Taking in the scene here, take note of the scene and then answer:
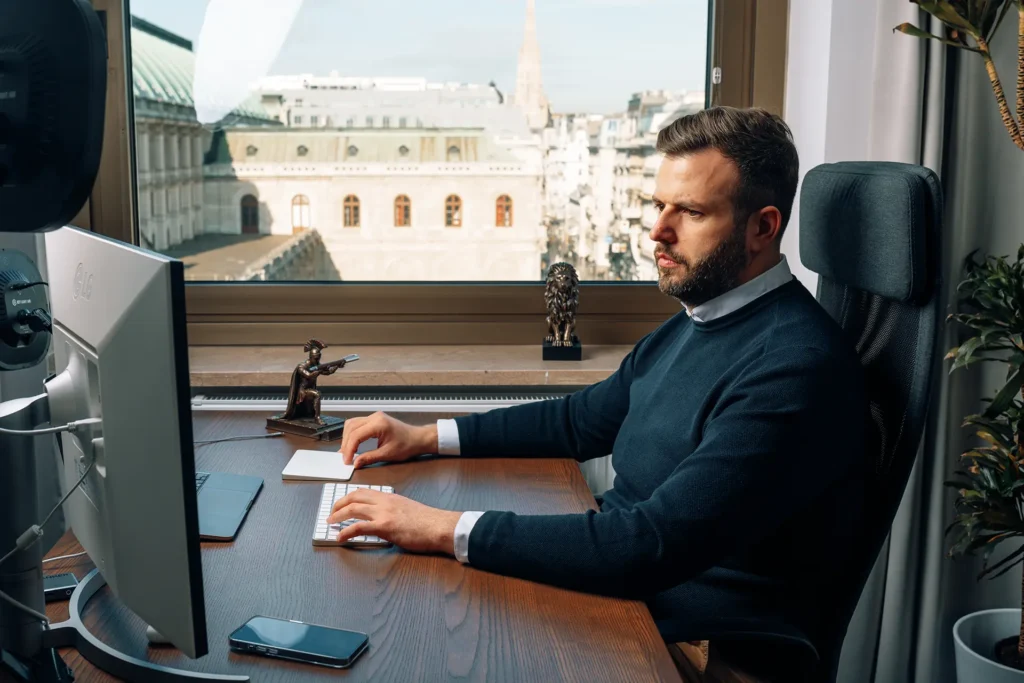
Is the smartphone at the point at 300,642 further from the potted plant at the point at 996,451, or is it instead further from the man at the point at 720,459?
the potted plant at the point at 996,451

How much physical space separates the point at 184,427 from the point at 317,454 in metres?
0.91

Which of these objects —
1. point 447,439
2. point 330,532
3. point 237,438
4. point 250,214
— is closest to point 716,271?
point 447,439

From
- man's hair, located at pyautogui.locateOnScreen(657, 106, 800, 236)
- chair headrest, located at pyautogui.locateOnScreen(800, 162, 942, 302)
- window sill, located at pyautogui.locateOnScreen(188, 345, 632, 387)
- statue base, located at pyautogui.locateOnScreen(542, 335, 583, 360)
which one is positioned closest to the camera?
chair headrest, located at pyautogui.locateOnScreen(800, 162, 942, 302)

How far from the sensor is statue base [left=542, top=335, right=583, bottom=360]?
2428 millimetres

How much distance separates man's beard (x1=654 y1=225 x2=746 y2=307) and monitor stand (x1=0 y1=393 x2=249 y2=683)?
868 millimetres

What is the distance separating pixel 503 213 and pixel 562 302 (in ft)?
1.21

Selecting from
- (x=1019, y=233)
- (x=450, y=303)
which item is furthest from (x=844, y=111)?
(x=450, y=303)

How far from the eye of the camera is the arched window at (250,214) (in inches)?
103

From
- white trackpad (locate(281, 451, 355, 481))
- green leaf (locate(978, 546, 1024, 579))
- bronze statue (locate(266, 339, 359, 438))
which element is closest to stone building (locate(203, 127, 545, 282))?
bronze statue (locate(266, 339, 359, 438))

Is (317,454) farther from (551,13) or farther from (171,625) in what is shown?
(551,13)

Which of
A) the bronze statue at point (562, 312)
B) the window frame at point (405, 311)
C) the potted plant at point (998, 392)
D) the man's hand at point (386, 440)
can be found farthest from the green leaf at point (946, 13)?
the man's hand at point (386, 440)

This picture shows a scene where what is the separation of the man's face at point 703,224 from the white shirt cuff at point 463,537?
1.68ft

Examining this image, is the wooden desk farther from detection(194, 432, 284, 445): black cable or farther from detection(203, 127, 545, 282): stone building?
detection(203, 127, 545, 282): stone building

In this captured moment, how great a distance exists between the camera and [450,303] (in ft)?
8.56
